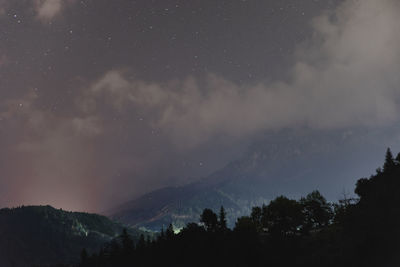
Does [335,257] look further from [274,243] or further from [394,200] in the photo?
[274,243]

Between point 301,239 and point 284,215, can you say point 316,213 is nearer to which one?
point 284,215

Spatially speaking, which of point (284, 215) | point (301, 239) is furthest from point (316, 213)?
point (301, 239)

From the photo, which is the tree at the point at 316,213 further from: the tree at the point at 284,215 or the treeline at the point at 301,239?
the tree at the point at 284,215

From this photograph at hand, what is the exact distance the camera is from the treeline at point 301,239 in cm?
6831

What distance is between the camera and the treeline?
224ft

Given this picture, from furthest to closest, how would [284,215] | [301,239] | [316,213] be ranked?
[284,215] → [316,213] → [301,239]

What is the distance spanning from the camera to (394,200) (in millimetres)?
69500

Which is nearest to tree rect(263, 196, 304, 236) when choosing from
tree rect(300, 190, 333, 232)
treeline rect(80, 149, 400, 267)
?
treeline rect(80, 149, 400, 267)

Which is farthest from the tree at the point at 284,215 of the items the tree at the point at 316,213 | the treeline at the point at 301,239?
the tree at the point at 316,213

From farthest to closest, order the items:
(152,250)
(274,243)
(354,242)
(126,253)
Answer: (126,253) → (152,250) → (274,243) → (354,242)

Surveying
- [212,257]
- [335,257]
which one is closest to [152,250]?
[212,257]

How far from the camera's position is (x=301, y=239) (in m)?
104

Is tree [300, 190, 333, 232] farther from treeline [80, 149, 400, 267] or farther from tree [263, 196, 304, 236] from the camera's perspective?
tree [263, 196, 304, 236]

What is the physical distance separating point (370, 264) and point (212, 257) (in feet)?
164
